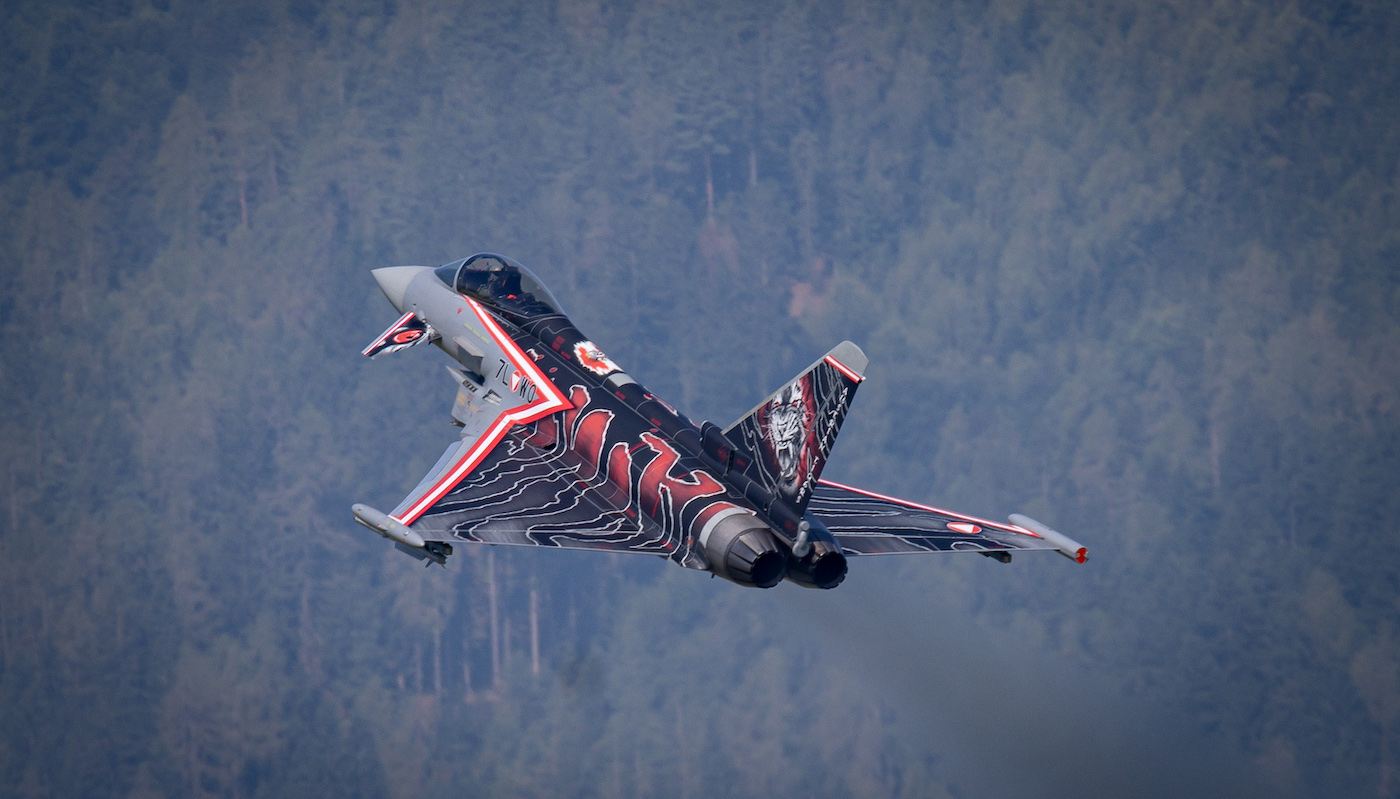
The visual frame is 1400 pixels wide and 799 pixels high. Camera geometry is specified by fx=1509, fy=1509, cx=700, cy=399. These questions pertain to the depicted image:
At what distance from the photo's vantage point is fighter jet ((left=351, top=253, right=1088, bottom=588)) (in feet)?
109

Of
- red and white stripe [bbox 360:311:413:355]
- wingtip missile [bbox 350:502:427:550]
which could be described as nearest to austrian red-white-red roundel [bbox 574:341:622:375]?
red and white stripe [bbox 360:311:413:355]

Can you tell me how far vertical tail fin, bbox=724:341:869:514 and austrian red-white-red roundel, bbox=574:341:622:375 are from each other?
691 centimetres

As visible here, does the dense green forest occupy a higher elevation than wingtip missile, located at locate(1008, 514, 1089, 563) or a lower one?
higher

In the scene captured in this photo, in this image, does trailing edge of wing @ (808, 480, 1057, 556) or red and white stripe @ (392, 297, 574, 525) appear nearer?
trailing edge of wing @ (808, 480, 1057, 556)

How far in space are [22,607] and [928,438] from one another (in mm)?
106164

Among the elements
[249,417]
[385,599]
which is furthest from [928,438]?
[249,417]

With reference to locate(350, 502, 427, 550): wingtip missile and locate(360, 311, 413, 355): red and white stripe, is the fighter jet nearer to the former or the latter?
locate(350, 502, 427, 550): wingtip missile

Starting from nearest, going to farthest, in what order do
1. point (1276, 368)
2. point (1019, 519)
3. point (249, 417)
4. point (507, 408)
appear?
point (1019, 519)
point (507, 408)
point (249, 417)
point (1276, 368)

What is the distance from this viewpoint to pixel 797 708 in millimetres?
157375

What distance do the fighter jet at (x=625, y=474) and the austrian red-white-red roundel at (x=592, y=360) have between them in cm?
5

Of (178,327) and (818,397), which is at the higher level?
(178,327)

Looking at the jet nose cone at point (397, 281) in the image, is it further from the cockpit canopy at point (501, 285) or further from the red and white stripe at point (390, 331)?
the cockpit canopy at point (501, 285)

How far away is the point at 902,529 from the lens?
3691cm

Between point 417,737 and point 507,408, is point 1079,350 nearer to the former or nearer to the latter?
point 417,737
